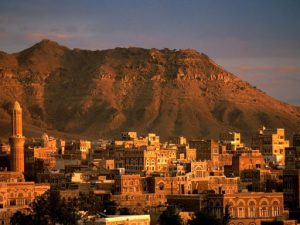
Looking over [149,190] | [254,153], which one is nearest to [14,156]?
[149,190]

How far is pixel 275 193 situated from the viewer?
107 metres

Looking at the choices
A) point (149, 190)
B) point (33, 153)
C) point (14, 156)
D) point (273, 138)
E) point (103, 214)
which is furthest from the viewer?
point (273, 138)

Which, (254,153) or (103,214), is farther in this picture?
(254,153)

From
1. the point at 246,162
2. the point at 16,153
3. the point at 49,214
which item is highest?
the point at 16,153

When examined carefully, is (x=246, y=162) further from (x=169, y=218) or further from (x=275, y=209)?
(x=169, y=218)

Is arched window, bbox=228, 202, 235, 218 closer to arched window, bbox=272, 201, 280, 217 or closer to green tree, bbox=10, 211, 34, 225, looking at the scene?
arched window, bbox=272, 201, 280, 217

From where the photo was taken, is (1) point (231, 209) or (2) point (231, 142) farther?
(2) point (231, 142)

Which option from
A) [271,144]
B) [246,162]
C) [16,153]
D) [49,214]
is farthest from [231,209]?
[271,144]

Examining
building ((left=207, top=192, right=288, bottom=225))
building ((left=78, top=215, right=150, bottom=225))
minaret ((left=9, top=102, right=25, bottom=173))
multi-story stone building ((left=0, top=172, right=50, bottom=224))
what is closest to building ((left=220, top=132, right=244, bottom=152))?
minaret ((left=9, top=102, right=25, bottom=173))

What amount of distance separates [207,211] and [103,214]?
923cm

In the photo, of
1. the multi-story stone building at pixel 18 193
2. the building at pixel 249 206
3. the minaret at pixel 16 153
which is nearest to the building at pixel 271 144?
the minaret at pixel 16 153

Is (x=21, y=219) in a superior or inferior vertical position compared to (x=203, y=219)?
superior

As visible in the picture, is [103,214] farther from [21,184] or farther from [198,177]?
[198,177]

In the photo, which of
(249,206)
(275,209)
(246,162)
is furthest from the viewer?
(246,162)
